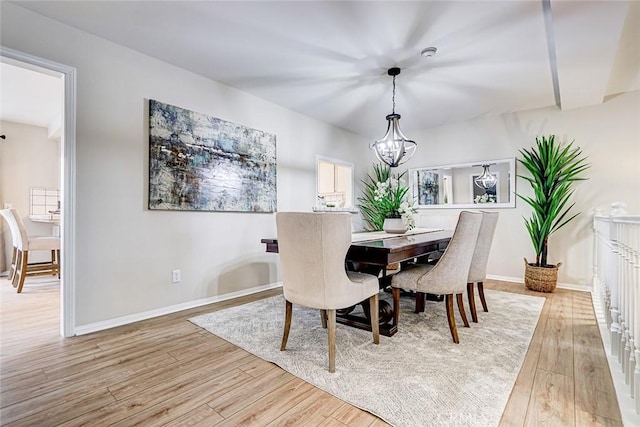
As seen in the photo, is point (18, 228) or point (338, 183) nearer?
point (18, 228)

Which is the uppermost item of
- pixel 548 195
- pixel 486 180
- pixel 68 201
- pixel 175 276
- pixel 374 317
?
pixel 486 180

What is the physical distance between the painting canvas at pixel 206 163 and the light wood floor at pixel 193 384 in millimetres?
1292

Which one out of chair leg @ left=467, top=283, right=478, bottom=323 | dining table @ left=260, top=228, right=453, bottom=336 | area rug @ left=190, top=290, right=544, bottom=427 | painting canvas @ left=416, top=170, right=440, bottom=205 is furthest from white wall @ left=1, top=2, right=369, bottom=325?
painting canvas @ left=416, top=170, right=440, bottom=205

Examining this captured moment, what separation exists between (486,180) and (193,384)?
4.67 m

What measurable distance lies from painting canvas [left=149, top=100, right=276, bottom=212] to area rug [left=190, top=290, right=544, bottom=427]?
1203mm

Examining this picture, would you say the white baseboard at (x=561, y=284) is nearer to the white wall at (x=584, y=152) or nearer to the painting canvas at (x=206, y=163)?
the white wall at (x=584, y=152)

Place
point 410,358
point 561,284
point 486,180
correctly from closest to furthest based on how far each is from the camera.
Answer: point 410,358
point 561,284
point 486,180

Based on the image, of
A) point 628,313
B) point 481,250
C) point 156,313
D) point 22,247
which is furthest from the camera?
point 22,247

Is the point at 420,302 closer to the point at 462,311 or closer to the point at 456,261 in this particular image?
the point at 462,311

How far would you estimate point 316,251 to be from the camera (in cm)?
180

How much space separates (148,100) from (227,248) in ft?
5.56

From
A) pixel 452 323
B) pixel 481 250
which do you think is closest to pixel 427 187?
pixel 481 250

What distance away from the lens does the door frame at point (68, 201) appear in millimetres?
2318

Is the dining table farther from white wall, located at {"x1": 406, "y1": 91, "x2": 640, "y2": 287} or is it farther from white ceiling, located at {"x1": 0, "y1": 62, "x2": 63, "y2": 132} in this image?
white ceiling, located at {"x1": 0, "y1": 62, "x2": 63, "y2": 132}
